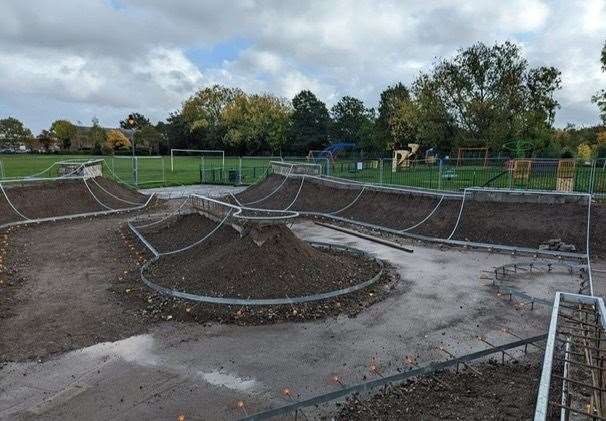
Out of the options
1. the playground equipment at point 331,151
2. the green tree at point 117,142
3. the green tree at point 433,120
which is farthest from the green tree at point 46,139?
the green tree at point 433,120

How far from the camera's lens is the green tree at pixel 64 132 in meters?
80.5

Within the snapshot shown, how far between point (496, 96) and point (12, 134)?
8785cm

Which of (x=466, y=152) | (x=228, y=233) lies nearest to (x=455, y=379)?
(x=228, y=233)

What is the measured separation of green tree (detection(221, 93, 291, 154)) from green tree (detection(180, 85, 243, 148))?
122 inches

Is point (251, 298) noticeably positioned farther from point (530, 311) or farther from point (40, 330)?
point (530, 311)

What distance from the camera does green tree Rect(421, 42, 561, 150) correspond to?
36.2 m

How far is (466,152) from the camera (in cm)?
3803

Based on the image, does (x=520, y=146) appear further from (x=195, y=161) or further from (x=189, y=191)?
(x=195, y=161)

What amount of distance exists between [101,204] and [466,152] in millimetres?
30172

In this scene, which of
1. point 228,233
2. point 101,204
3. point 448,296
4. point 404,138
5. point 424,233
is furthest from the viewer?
point 404,138

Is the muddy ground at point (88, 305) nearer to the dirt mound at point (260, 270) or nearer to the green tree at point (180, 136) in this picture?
the dirt mound at point (260, 270)

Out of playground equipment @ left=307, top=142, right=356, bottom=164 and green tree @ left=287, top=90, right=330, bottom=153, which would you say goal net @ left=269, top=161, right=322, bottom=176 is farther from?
green tree @ left=287, top=90, right=330, bottom=153

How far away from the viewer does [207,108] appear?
70375 millimetres

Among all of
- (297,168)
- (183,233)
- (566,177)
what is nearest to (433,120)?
(297,168)
